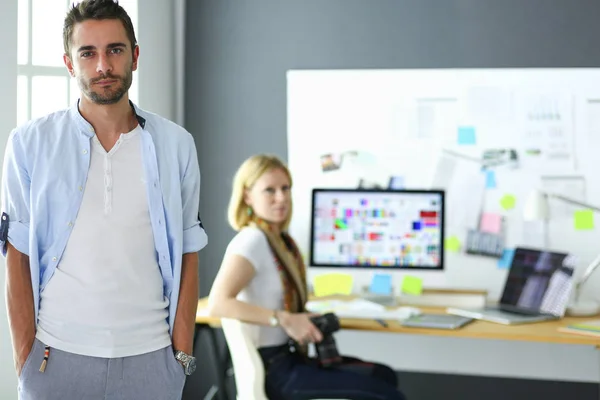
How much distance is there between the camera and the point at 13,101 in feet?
9.02

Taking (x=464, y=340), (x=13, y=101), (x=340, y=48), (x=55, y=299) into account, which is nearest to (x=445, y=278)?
(x=464, y=340)

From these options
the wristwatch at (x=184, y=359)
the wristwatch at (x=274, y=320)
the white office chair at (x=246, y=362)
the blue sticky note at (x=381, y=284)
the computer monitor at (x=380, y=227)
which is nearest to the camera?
the wristwatch at (x=184, y=359)

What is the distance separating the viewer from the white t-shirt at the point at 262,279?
290cm

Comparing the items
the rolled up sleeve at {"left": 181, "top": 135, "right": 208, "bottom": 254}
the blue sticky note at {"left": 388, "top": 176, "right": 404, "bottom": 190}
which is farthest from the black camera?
the rolled up sleeve at {"left": 181, "top": 135, "right": 208, "bottom": 254}

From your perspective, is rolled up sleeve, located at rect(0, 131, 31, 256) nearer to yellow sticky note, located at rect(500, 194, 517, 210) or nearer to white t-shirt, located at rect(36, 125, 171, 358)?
white t-shirt, located at rect(36, 125, 171, 358)

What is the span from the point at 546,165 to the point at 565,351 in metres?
0.79

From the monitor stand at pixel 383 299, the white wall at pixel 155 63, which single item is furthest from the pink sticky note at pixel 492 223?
the white wall at pixel 155 63

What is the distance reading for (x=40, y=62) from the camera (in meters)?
2.97

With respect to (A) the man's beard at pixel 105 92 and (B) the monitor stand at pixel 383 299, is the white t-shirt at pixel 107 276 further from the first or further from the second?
(B) the monitor stand at pixel 383 299

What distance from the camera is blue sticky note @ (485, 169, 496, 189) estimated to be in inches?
142

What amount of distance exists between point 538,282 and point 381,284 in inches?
25.8

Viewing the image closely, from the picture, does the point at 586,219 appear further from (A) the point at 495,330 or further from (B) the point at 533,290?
(A) the point at 495,330

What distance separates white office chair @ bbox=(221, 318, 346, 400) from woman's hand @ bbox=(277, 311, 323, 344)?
0.40 feet

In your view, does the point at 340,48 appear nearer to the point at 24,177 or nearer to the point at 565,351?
the point at 565,351
